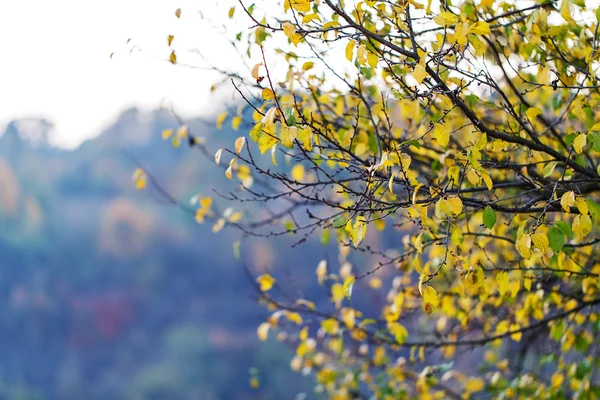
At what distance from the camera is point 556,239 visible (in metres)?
1.62

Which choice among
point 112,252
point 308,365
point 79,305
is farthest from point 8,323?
point 308,365

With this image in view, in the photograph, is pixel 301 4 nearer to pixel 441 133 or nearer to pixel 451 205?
pixel 441 133

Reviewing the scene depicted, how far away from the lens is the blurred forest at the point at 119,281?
18.4 m

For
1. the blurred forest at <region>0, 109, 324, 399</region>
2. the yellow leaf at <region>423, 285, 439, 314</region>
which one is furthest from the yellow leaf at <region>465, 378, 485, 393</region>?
the blurred forest at <region>0, 109, 324, 399</region>

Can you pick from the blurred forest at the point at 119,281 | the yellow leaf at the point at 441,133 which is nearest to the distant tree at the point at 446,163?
the yellow leaf at the point at 441,133

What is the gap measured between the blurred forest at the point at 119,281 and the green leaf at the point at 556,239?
1547 cm

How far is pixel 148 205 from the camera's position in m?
25.0

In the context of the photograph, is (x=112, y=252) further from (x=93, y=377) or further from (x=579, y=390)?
(x=579, y=390)

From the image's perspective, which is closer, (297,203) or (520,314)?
(520,314)

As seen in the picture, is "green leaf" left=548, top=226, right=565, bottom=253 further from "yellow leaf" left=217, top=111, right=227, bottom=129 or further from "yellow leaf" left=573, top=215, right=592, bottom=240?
"yellow leaf" left=217, top=111, right=227, bottom=129

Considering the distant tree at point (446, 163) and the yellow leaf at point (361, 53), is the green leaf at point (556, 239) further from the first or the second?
the yellow leaf at point (361, 53)

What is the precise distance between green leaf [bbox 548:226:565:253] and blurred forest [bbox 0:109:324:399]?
15469mm

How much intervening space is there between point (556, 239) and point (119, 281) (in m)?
22.4

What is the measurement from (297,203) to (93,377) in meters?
18.2
